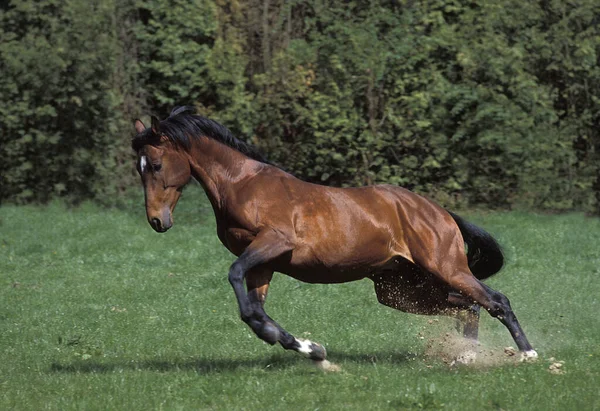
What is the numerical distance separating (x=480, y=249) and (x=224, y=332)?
2.59m

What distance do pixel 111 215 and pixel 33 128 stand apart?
2936 millimetres

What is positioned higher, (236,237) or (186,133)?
(186,133)

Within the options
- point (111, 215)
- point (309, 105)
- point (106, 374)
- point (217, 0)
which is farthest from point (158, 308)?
point (217, 0)

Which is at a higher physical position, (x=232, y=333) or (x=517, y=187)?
(x=232, y=333)

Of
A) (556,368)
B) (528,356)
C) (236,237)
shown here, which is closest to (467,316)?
(528,356)

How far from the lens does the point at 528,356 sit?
26.0 feet

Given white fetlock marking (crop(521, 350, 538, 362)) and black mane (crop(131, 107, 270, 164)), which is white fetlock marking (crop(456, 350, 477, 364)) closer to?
white fetlock marking (crop(521, 350, 538, 362))

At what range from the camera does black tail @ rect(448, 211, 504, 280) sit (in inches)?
336

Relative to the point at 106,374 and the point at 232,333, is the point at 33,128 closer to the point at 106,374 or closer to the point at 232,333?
the point at 232,333

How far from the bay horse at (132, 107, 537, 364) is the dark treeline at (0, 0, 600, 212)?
417 inches

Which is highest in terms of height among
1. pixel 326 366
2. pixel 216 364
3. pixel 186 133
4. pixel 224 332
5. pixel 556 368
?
pixel 186 133

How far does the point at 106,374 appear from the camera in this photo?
7.65 metres

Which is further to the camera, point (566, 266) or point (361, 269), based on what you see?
point (566, 266)

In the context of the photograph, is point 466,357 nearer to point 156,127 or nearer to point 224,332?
point 224,332
